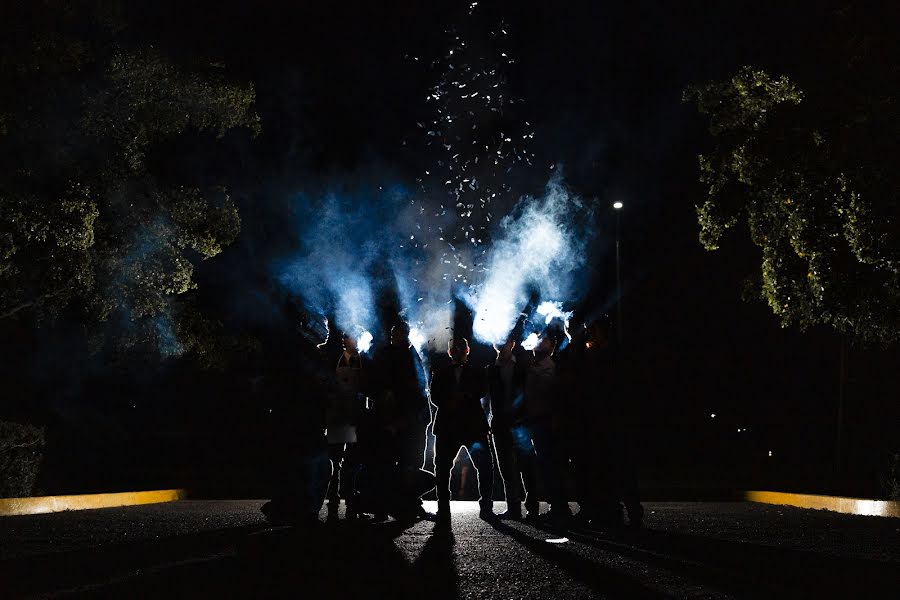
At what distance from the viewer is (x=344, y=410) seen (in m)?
10.2

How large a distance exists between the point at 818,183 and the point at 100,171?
10.4 metres

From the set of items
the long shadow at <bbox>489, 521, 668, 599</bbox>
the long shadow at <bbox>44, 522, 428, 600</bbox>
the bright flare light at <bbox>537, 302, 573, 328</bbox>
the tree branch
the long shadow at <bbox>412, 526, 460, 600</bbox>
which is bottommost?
the long shadow at <bbox>44, 522, 428, 600</bbox>

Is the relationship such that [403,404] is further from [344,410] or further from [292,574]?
[292,574]

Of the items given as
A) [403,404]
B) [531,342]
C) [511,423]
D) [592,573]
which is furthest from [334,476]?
[592,573]

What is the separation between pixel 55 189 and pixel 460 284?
12.0 meters

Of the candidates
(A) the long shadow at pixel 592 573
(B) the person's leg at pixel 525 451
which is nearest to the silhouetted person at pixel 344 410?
(B) the person's leg at pixel 525 451

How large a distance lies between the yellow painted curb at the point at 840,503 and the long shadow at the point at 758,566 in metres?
5.71

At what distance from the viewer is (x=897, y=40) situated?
13812mm

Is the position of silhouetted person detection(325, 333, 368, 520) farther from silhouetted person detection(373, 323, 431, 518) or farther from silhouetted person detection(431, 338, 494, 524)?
silhouetted person detection(431, 338, 494, 524)

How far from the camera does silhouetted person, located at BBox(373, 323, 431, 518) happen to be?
393 inches

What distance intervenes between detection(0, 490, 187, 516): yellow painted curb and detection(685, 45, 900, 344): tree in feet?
31.5

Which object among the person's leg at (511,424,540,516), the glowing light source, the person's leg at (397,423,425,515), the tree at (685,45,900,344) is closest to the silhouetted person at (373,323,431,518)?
the person's leg at (397,423,425,515)

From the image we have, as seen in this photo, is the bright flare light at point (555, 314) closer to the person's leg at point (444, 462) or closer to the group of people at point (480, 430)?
the group of people at point (480, 430)

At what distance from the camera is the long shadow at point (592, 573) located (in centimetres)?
550
